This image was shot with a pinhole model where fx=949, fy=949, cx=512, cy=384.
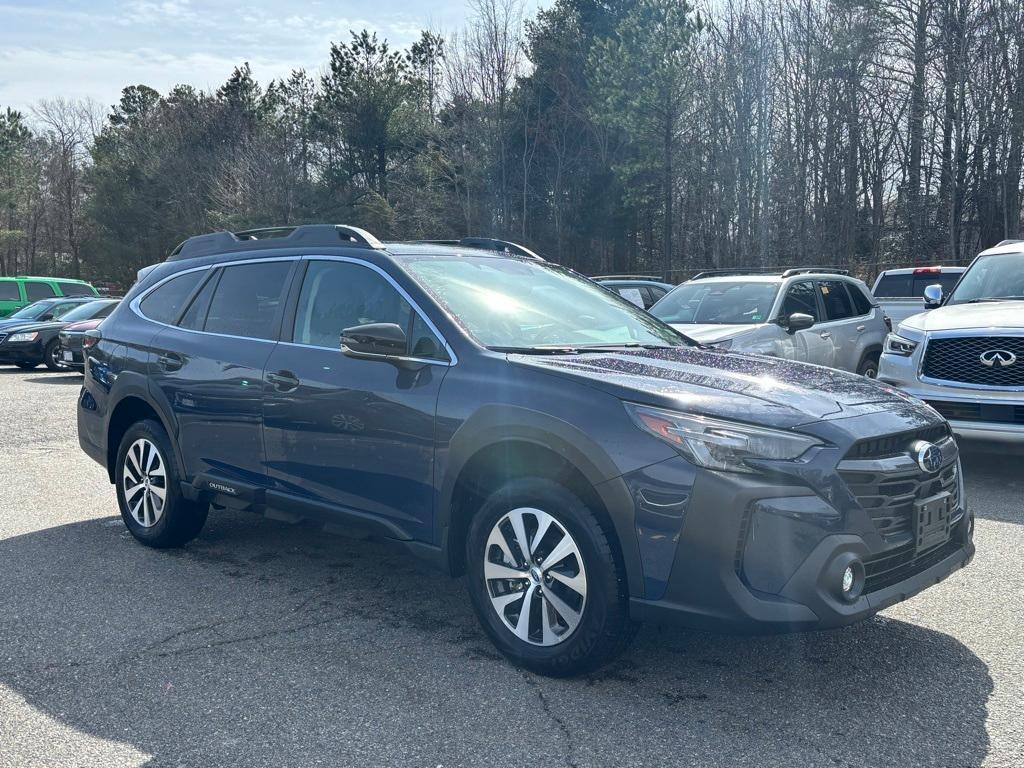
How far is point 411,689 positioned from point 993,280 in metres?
7.38

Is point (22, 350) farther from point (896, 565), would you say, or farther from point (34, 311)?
point (896, 565)

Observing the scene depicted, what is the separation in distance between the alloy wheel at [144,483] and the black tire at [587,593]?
263cm

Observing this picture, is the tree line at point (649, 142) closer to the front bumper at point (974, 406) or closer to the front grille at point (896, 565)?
the front bumper at point (974, 406)

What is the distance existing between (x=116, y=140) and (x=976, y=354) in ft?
194

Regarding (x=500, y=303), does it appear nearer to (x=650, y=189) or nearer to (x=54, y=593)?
(x=54, y=593)

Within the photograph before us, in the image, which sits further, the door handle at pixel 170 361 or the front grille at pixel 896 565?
the door handle at pixel 170 361

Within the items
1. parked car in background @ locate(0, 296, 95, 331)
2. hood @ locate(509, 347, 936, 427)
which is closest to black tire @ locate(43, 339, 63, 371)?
parked car in background @ locate(0, 296, 95, 331)

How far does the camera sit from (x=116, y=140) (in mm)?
57438

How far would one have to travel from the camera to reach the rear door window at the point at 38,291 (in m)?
25.5

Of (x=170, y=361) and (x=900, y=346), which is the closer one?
(x=170, y=361)

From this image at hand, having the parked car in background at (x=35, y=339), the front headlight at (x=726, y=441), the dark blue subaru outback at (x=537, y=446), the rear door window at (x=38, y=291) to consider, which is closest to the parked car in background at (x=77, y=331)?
the parked car in background at (x=35, y=339)

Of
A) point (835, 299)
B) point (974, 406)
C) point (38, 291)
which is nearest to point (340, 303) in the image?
point (974, 406)

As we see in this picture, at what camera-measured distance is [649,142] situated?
3306 cm

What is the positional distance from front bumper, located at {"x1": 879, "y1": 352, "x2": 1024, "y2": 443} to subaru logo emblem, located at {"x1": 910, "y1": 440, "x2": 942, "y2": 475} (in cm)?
375
